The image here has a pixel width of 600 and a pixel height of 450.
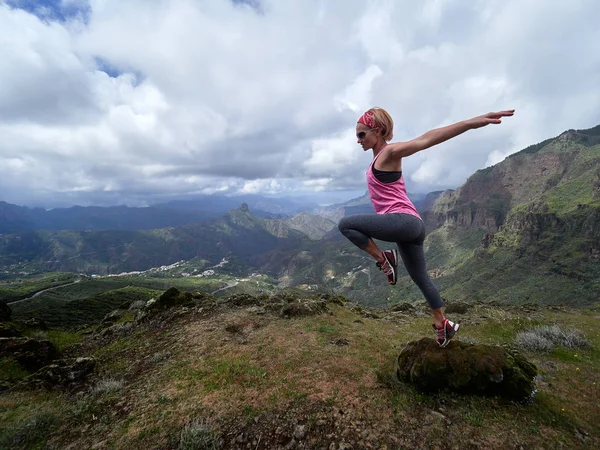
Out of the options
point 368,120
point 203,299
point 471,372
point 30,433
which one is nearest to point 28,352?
→ point 30,433

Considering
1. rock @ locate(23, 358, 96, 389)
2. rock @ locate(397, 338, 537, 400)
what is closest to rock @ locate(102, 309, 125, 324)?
rock @ locate(23, 358, 96, 389)

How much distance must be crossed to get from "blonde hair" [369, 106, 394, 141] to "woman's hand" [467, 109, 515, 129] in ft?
4.41

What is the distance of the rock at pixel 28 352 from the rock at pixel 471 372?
13623 mm

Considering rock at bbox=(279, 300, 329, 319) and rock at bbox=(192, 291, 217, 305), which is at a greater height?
rock at bbox=(279, 300, 329, 319)

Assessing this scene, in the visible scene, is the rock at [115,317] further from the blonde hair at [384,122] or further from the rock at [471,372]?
the blonde hair at [384,122]

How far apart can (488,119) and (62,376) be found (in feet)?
44.3

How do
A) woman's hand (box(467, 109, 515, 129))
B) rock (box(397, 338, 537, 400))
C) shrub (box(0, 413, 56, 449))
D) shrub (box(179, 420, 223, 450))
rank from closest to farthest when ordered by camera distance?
woman's hand (box(467, 109, 515, 129)), shrub (box(179, 420, 223, 450)), shrub (box(0, 413, 56, 449)), rock (box(397, 338, 537, 400))

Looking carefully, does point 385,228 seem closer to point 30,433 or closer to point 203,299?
point 30,433

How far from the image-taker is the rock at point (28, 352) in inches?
436

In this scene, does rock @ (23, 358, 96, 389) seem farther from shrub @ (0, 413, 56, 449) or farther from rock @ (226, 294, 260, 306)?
rock @ (226, 294, 260, 306)

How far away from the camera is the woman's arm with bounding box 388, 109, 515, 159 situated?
15.3 feet

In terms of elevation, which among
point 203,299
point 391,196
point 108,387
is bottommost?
point 203,299

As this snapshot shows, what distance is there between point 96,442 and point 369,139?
8402mm

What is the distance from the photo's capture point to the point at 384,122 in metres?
5.53
